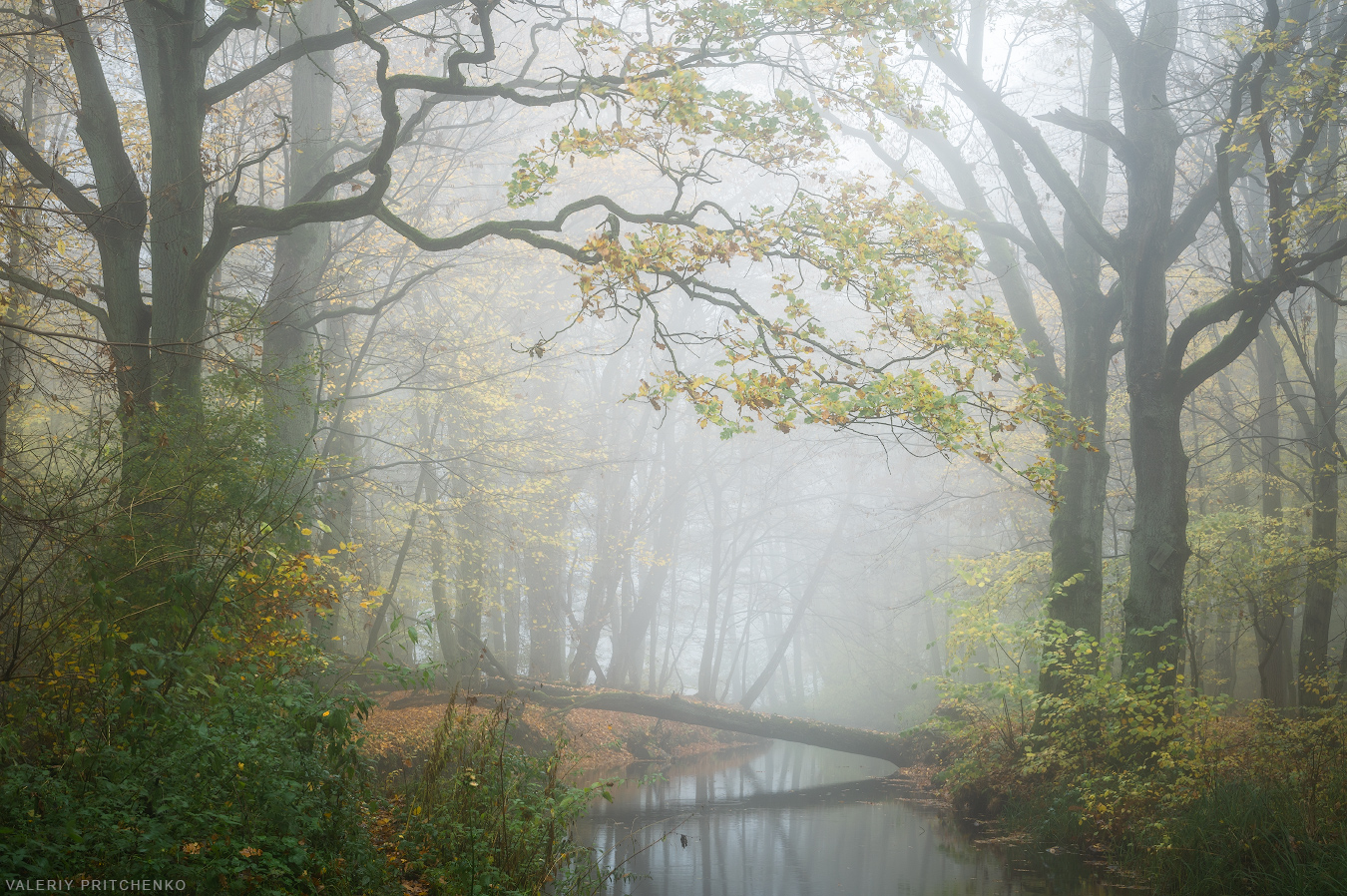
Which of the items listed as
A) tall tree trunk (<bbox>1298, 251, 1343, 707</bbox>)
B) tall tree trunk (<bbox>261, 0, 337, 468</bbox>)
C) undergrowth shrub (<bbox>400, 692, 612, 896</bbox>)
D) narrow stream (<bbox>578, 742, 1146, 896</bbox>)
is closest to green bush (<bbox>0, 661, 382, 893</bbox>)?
undergrowth shrub (<bbox>400, 692, 612, 896</bbox>)

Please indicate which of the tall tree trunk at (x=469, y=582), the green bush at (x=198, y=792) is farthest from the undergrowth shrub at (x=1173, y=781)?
the tall tree trunk at (x=469, y=582)

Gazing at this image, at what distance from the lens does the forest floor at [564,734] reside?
888cm

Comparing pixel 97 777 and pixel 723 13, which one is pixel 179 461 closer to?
pixel 97 777

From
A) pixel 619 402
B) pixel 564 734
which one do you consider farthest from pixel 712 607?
pixel 564 734

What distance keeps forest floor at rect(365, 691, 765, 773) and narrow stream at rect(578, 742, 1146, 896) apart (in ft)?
3.52

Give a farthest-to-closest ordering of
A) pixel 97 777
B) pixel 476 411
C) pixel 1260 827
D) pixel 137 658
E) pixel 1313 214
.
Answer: pixel 476 411, pixel 1313 214, pixel 1260 827, pixel 137 658, pixel 97 777

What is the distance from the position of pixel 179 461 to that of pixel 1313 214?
941 cm

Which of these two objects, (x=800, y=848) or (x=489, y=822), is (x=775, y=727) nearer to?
(x=800, y=848)

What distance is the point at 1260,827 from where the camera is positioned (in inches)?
224

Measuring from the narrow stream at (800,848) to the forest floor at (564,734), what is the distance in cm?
107

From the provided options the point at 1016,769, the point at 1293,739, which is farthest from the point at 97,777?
the point at 1016,769

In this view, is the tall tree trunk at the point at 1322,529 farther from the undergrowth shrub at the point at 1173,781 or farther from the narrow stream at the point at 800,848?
the narrow stream at the point at 800,848

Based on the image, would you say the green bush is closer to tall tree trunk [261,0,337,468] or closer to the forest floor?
the forest floor

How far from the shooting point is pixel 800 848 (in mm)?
9227
